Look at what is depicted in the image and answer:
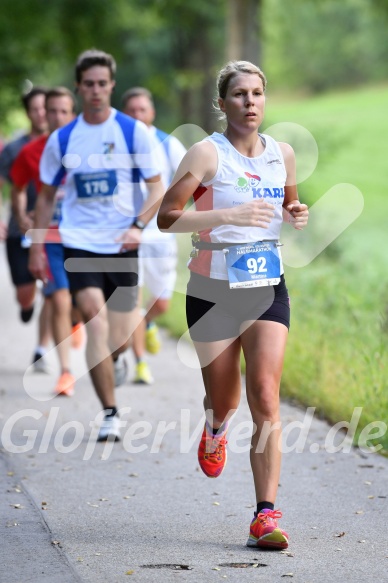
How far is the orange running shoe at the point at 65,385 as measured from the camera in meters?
9.45

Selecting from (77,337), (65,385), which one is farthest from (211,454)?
(77,337)

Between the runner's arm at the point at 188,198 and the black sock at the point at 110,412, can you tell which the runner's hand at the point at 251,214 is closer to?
the runner's arm at the point at 188,198

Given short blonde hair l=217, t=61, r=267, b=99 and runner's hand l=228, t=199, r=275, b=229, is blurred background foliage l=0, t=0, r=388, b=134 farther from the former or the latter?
runner's hand l=228, t=199, r=275, b=229

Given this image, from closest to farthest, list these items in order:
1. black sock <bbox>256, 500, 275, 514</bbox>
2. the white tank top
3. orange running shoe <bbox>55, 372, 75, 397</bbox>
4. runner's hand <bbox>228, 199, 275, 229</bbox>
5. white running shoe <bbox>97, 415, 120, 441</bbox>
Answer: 1. runner's hand <bbox>228, 199, 275, 229</bbox>
2. black sock <bbox>256, 500, 275, 514</bbox>
3. the white tank top
4. white running shoe <bbox>97, 415, 120, 441</bbox>
5. orange running shoe <bbox>55, 372, 75, 397</bbox>

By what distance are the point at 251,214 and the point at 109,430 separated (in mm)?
2951

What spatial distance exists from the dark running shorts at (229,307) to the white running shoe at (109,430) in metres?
2.24

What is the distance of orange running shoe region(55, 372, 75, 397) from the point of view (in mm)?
9453

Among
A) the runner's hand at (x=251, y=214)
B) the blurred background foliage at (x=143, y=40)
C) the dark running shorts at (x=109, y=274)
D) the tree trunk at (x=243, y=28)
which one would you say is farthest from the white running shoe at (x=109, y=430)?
the blurred background foliage at (x=143, y=40)

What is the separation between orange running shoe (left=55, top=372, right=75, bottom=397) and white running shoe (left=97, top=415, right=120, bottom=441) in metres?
1.71

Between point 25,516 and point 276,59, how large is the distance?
6980 cm

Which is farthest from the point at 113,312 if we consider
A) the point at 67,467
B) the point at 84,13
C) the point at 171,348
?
the point at 84,13

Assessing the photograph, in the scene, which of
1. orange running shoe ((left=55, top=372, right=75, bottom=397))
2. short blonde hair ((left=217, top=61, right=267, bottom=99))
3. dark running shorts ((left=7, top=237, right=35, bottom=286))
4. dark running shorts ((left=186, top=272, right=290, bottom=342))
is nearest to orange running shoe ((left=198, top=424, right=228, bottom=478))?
dark running shorts ((left=186, top=272, right=290, bottom=342))

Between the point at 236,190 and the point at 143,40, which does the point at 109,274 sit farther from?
the point at 143,40

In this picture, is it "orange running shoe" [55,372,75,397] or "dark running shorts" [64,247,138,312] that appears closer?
"dark running shorts" [64,247,138,312]
